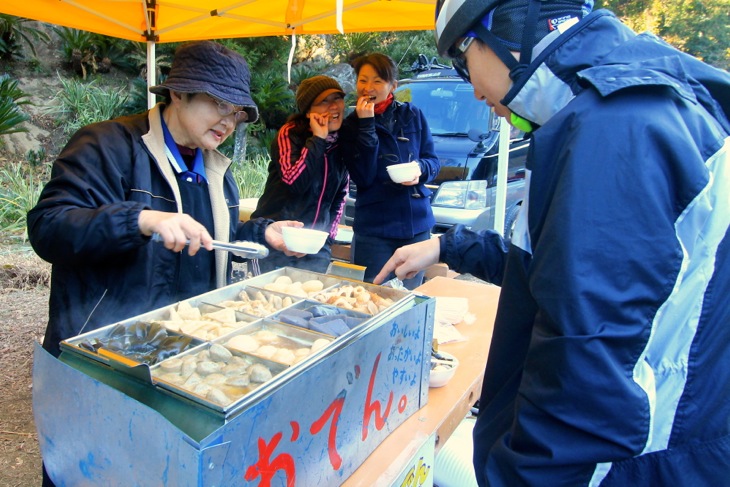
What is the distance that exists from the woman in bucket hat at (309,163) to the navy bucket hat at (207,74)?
1.16m

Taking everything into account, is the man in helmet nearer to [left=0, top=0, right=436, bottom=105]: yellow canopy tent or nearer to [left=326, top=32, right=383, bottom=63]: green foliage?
[left=0, top=0, right=436, bottom=105]: yellow canopy tent

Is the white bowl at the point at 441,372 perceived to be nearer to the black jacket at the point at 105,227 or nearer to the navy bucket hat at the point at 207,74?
the black jacket at the point at 105,227

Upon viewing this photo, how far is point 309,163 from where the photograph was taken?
2.98 m

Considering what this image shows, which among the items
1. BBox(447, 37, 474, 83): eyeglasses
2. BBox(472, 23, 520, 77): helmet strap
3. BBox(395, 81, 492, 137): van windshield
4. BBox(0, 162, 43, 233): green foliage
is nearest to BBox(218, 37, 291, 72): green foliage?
BBox(0, 162, 43, 233): green foliage

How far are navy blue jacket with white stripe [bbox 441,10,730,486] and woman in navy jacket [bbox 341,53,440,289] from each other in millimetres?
2365

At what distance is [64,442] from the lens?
1.12 meters

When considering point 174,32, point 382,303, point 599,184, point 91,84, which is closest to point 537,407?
point 599,184

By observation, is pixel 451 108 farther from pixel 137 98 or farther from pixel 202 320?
pixel 137 98

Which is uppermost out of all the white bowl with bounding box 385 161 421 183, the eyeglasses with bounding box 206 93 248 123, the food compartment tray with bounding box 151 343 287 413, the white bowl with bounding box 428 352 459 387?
the eyeglasses with bounding box 206 93 248 123

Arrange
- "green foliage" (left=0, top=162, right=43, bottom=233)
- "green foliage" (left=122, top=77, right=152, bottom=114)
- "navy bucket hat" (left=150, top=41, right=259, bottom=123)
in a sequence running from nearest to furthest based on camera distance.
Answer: "navy bucket hat" (left=150, top=41, right=259, bottom=123), "green foliage" (left=0, top=162, right=43, bottom=233), "green foliage" (left=122, top=77, right=152, bottom=114)

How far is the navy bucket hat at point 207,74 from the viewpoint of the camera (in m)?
1.75

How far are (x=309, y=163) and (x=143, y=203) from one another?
1385mm

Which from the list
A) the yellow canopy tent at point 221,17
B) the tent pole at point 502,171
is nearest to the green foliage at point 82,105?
the yellow canopy tent at point 221,17

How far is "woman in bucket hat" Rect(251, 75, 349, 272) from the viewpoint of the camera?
3.00m
